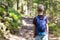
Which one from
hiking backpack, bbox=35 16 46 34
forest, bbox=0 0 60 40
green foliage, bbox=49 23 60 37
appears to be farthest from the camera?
green foliage, bbox=49 23 60 37

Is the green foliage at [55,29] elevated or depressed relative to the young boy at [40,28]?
depressed

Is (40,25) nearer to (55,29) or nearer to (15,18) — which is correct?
(55,29)

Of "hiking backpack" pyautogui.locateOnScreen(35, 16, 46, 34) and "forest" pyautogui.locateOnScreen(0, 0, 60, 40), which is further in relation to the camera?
"forest" pyautogui.locateOnScreen(0, 0, 60, 40)

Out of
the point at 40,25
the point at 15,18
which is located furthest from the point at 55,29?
the point at 40,25

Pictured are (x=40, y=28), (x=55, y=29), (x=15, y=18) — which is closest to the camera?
(x=40, y=28)

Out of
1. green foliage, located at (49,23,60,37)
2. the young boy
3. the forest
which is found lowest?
green foliage, located at (49,23,60,37)

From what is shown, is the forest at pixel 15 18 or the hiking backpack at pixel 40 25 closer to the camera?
the hiking backpack at pixel 40 25

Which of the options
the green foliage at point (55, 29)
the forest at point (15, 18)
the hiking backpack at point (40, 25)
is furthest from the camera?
the green foliage at point (55, 29)

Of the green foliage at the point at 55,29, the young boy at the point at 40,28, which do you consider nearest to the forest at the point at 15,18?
the green foliage at the point at 55,29

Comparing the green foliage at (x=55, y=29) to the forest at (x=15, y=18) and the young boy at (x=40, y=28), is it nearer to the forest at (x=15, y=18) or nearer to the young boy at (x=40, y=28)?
the forest at (x=15, y=18)

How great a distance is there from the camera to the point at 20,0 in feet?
62.2

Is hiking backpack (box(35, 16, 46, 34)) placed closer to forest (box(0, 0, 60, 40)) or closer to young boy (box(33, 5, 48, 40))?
young boy (box(33, 5, 48, 40))

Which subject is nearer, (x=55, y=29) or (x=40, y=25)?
(x=40, y=25)

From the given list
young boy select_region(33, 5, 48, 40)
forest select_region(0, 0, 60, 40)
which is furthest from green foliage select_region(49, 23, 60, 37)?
young boy select_region(33, 5, 48, 40)
